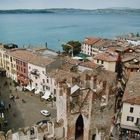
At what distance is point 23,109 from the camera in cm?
4528

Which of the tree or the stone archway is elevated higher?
the stone archway

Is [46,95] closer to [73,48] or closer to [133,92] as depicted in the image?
[133,92]

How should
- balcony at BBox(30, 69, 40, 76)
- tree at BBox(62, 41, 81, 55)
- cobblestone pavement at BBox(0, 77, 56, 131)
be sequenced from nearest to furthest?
cobblestone pavement at BBox(0, 77, 56, 131), balcony at BBox(30, 69, 40, 76), tree at BBox(62, 41, 81, 55)

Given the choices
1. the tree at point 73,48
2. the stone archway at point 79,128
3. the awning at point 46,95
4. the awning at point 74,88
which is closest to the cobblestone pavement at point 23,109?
the awning at point 46,95

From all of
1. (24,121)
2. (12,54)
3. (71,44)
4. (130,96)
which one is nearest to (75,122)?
(130,96)

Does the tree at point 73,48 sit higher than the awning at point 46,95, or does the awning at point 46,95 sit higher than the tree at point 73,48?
the tree at point 73,48

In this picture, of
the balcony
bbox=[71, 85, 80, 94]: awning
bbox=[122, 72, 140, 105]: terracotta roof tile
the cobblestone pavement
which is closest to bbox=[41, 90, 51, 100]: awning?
the cobblestone pavement

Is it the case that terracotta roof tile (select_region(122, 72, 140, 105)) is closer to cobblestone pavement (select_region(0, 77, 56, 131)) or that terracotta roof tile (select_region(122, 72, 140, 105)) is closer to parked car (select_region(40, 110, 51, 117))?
cobblestone pavement (select_region(0, 77, 56, 131))

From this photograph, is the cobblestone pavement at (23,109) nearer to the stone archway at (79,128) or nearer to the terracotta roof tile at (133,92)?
the terracotta roof tile at (133,92)

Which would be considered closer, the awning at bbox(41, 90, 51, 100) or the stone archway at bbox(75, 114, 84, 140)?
the stone archway at bbox(75, 114, 84, 140)

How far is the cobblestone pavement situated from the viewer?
132 feet

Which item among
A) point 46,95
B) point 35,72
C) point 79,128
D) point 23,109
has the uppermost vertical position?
point 79,128

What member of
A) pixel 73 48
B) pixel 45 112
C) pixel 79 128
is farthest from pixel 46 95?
pixel 73 48

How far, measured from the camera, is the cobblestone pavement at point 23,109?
4028 centimetres
